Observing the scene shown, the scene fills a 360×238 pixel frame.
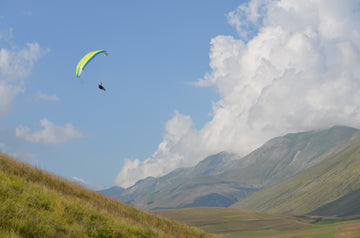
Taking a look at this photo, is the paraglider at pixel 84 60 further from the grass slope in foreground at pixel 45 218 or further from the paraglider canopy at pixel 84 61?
the grass slope in foreground at pixel 45 218

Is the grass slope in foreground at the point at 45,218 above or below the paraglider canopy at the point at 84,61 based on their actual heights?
below

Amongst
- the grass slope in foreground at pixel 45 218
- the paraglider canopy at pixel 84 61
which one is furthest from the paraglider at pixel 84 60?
the grass slope in foreground at pixel 45 218

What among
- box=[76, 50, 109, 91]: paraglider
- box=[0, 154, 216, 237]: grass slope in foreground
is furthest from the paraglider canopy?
box=[0, 154, 216, 237]: grass slope in foreground

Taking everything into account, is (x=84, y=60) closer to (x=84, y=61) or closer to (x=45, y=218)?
(x=84, y=61)

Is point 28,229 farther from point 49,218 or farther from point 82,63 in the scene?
point 82,63

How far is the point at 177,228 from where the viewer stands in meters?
20.9

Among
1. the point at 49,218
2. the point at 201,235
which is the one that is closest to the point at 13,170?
the point at 49,218

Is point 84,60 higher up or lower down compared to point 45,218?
higher up

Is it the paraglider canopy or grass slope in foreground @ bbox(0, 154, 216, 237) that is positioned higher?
the paraglider canopy

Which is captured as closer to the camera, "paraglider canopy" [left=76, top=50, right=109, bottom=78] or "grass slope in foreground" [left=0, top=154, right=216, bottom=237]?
"grass slope in foreground" [left=0, top=154, right=216, bottom=237]

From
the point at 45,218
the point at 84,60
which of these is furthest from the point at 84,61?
the point at 45,218

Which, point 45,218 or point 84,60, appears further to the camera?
point 84,60

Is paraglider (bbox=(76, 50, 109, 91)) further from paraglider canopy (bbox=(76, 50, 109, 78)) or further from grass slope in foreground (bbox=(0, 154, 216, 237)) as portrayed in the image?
grass slope in foreground (bbox=(0, 154, 216, 237))

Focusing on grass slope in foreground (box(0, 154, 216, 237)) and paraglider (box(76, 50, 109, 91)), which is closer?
grass slope in foreground (box(0, 154, 216, 237))
